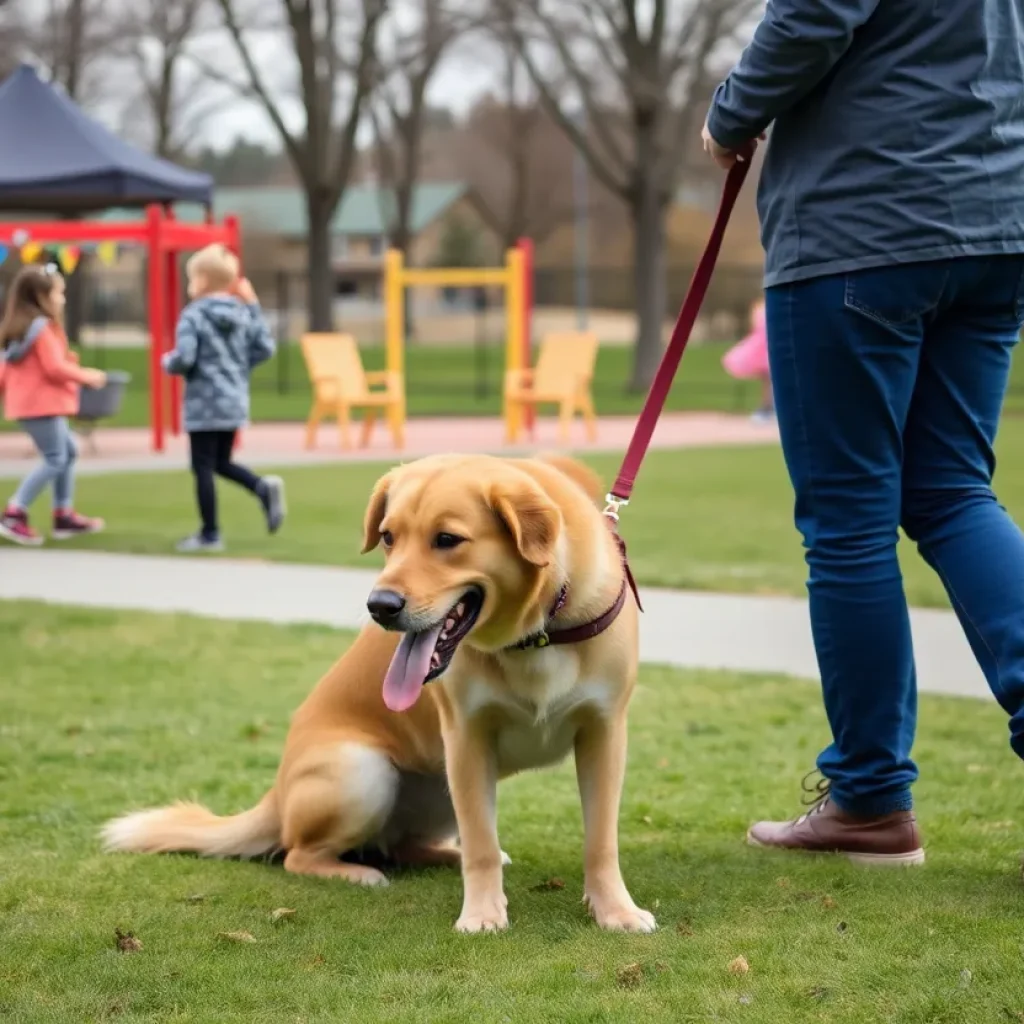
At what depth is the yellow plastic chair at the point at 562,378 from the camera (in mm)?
17734

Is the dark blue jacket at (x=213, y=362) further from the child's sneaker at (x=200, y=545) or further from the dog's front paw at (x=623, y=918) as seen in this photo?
the dog's front paw at (x=623, y=918)

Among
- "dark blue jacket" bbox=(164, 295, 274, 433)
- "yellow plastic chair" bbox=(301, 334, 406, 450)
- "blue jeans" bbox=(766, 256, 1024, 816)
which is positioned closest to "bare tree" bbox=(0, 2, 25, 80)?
"yellow plastic chair" bbox=(301, 334, 406, 450)

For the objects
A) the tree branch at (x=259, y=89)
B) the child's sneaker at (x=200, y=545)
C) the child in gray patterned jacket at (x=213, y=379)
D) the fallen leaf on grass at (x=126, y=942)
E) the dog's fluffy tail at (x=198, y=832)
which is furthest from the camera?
the tree branch at (x=259, y=89)

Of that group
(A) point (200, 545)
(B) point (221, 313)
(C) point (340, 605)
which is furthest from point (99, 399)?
(C) point (340, 605)

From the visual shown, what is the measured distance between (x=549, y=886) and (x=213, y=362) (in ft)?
22.6

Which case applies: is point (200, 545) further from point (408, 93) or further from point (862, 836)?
point (408, 93)

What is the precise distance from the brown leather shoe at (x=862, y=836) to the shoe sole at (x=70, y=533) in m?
7.46

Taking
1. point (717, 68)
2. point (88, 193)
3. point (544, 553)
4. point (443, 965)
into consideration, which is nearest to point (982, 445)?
point (544, 553)

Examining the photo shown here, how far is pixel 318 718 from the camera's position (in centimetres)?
365

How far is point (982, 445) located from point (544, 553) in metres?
1.13

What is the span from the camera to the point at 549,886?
3.59m

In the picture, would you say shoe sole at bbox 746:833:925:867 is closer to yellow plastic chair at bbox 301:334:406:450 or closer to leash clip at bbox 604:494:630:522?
leash clip at bbox 604:494:630:522

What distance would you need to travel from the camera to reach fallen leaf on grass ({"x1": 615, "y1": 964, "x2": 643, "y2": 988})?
2.85 meters

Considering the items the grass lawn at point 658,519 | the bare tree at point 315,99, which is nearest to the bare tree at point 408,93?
the bare tree at point 315,99
